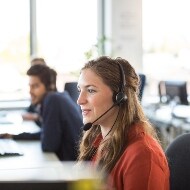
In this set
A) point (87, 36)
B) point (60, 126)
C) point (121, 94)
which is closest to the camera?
point (121, 94)

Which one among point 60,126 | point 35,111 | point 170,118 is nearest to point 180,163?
point 60,126

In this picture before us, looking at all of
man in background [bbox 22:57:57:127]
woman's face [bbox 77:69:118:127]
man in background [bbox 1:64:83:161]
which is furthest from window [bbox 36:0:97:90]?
woman's face [bbox 77:69:118:127]

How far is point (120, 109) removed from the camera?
136 centimetres

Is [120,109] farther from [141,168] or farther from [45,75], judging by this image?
[45,75]

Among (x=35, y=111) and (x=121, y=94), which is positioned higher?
(x=121, y=94)

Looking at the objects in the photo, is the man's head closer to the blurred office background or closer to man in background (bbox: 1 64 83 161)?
man in background (bbox: 1 64 83 161)

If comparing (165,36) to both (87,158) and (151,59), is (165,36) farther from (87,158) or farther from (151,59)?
(87,158)

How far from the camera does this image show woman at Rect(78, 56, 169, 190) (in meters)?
1.17

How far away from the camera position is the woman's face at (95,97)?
137 cm

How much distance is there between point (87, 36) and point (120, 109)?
4.14m

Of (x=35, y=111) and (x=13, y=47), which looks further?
(x=13, y=47)

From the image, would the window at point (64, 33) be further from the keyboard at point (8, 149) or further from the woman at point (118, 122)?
the woman at point (118, 122)

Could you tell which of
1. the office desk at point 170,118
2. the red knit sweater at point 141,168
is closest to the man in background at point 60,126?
the red knit sweater at point 141,168

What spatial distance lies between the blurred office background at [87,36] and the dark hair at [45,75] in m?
2.35
